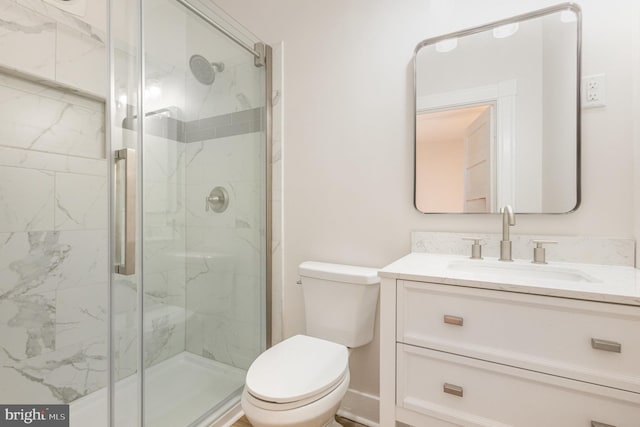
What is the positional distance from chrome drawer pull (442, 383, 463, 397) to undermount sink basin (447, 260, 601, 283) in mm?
A: 357

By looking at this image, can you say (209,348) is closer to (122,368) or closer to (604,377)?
(122,368)

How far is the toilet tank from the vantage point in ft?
4.50

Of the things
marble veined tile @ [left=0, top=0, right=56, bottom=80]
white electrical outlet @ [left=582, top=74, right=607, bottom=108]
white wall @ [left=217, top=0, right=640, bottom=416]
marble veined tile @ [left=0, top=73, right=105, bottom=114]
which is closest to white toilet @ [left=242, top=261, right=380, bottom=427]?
white wall @ [left=217, top=0, right=640, bottom=416]

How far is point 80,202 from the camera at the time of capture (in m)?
1.54

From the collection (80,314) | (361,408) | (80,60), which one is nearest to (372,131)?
(361,408)

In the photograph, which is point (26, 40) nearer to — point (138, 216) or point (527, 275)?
point (138, 216)

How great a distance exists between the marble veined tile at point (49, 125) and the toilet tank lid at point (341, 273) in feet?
4.21

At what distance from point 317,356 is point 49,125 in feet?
5.42

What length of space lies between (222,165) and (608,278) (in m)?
1.63

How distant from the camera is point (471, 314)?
863 millimetres

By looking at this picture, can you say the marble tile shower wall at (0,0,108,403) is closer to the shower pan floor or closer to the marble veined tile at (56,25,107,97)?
the marble veined tile at (56,25,107,97)

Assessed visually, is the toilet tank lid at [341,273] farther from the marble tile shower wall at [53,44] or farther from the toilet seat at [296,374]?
the marble tile shower wall at [53,44]

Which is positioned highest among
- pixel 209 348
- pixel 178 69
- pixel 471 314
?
pixel 178 69

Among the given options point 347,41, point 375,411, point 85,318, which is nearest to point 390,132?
point 347,41
